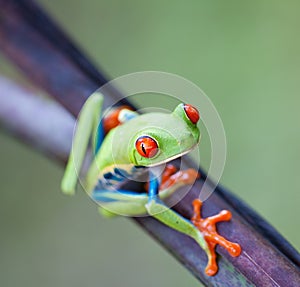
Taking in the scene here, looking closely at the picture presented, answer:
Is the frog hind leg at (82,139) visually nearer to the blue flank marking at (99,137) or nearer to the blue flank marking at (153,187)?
the blue flank marking at (99,137)

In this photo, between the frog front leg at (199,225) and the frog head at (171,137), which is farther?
the frog head at (171,137)

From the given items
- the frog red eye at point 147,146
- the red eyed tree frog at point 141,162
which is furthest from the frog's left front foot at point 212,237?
the frog red eye at point 147,146

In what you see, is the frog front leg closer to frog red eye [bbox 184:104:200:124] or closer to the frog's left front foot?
the frog's left front foot

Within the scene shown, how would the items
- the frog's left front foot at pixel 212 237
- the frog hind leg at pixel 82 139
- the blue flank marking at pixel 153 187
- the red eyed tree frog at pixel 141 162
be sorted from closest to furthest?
the frog's left front foot at pixel 212 237 < the red eyed tree frog at pixel 141 162 < the blue flank marking at pixel 153 187 < the frog hind leg at pixel 82 139

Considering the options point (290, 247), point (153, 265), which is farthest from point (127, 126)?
point (153, 265)

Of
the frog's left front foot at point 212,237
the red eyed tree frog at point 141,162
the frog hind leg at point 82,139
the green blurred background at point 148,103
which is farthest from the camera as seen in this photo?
the green blurred background at point 148,103

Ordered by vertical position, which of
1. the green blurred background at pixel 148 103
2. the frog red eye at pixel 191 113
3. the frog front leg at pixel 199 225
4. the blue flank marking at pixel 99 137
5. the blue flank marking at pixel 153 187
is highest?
the frog red eye at pixel 191 113
